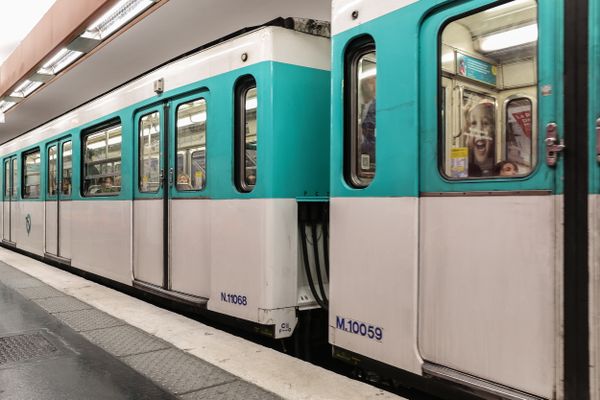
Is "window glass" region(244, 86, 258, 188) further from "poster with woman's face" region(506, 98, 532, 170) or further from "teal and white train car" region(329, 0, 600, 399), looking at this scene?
"poster with woman's face" region(506, 98, 532, 170)

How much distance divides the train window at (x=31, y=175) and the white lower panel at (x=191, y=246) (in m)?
5.65

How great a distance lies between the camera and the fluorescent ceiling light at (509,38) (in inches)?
83.2

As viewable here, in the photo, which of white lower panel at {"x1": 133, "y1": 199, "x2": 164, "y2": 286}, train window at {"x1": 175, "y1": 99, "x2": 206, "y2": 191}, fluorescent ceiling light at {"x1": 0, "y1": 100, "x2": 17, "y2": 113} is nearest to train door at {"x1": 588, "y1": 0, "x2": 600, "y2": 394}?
train window at {"x1": 175, "y1": 99, "x2": 206, "y2": 191}

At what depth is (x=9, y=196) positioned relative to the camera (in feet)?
36.0

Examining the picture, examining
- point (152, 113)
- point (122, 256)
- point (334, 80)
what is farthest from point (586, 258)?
point (122, 256)

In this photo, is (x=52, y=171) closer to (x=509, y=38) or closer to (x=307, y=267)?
(x=307, y=267)

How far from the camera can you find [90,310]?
15.6 feet

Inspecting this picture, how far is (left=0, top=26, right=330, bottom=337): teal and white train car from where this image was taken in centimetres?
356

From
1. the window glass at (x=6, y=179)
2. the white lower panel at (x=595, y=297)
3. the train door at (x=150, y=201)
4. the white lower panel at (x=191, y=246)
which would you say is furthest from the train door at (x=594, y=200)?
the window glass at (x=6, y=179)

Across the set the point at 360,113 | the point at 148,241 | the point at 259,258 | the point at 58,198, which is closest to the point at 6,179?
the point at 58,198

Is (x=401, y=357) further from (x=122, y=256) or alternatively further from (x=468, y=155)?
(x=122, y=256)

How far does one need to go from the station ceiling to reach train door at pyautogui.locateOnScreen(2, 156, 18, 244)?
4.79 feet

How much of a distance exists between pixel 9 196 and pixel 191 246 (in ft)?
28.2

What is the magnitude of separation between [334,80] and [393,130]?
604 mm
